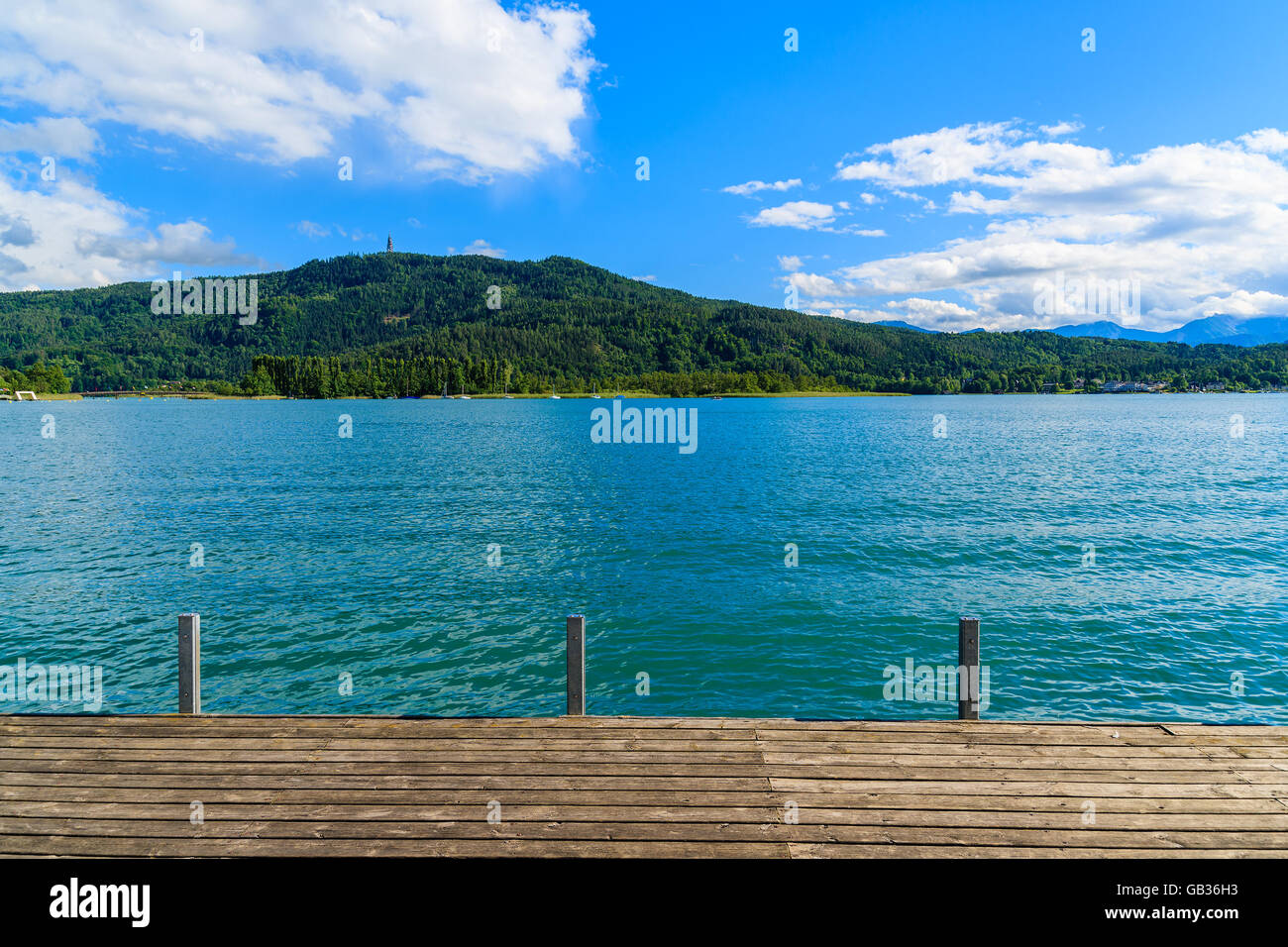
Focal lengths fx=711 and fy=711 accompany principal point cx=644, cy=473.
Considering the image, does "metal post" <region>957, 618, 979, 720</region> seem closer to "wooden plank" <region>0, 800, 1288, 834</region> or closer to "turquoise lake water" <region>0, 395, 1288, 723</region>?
"wooden plank" <region>0, 800, 1288, 834</region>

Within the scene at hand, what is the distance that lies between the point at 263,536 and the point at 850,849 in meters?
31.5

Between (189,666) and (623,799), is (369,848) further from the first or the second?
(189,666)

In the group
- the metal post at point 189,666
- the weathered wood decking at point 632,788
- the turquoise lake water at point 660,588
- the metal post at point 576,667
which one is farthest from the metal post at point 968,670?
the metal post at point 189,666

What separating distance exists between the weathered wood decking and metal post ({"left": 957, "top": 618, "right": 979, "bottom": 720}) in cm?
45

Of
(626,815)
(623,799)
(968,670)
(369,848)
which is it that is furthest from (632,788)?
(968,670)

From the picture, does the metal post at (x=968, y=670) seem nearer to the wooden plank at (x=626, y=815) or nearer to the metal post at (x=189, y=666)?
the wooden plank at (x=626, y=815)

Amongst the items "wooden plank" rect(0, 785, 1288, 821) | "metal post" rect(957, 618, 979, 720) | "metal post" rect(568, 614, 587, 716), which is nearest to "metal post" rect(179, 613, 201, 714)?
"wooden plank" rect(0, 785, 1288, 821)

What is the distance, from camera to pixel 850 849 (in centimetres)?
625

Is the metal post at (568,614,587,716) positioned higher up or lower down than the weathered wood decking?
higher up

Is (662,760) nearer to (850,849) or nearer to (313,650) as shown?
(850,849)

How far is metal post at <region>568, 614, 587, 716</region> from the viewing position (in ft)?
31.4

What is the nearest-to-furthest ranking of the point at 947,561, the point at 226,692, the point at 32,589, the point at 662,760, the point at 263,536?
1. the point at 662,760
2. the point at 226,692
3. the point at 32,589
4. the point at 947,561
5. the point at 263,536

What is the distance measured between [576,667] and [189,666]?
5273 mm
